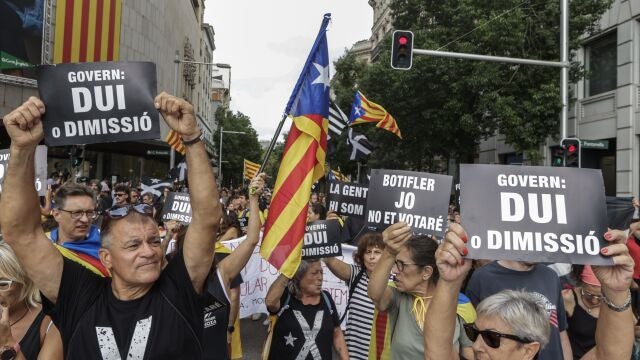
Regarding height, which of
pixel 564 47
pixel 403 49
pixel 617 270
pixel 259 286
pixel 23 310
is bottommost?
pixel 259 286

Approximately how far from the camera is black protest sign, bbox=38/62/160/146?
10.5ft

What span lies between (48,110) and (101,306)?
1276 millimetres

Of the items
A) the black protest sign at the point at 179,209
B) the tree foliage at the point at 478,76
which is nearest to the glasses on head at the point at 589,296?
the black protest sign at the point at 179,209

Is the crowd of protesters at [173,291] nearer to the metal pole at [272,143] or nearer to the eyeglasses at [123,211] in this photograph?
the eyeglasses at [123,211]

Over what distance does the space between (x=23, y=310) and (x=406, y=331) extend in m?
2.12

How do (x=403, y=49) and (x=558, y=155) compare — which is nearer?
(x=403, y=49)

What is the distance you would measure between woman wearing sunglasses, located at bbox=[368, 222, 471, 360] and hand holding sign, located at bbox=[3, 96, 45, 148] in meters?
1.89

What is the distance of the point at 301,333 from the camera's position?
4039mm

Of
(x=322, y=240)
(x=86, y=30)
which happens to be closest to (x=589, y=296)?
(x=322, y=240)

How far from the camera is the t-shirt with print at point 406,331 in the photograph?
309cm

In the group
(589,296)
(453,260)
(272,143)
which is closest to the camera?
(453,260)

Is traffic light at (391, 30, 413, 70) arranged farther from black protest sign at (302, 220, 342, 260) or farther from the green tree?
the green tree

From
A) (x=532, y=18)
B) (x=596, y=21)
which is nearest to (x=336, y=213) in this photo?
(x=532, y=18)

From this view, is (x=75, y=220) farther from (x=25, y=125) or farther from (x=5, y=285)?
(x=25, y=125)
